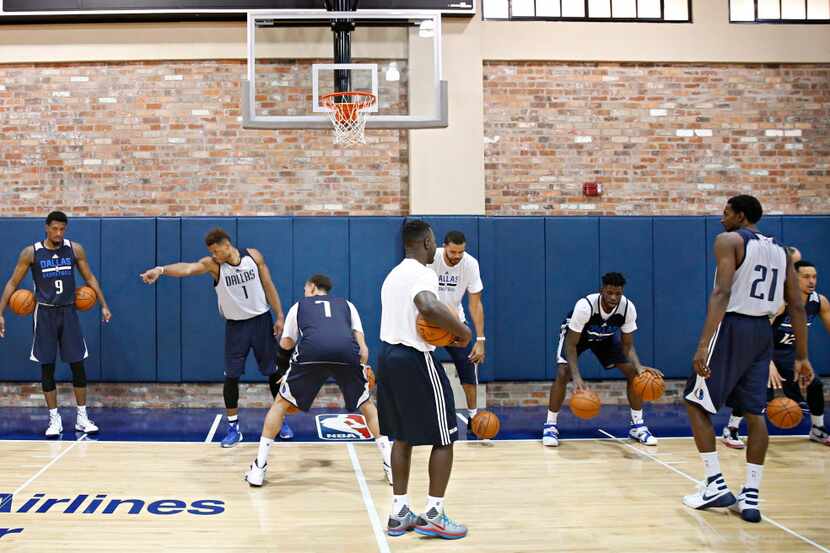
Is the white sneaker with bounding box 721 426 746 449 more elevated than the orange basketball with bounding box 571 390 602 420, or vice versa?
the orange basketball with bounding box 571 390 602 420

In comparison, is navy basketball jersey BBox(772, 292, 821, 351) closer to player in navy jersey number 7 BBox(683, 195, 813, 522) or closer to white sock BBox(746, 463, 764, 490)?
player in navy jersey number 7 BBox(683, 195, 813, 522)

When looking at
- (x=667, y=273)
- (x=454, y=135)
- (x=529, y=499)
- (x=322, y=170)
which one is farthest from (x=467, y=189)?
(x=529, y=499)

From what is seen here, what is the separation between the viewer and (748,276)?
440 cm

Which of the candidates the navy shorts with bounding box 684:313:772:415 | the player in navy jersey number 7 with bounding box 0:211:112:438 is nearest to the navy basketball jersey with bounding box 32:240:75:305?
the player in navy jersey number 7 with bounding box 0:211:112:438

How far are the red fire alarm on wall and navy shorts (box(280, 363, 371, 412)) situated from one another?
448 centimetres

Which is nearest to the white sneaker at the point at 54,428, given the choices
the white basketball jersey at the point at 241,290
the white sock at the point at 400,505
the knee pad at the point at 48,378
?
the knee pad at the point at 48,378

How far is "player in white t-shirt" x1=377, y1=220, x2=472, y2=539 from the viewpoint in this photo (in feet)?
13.4

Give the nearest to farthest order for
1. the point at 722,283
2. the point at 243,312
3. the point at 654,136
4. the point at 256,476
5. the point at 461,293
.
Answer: the point at 722,283, the point at 256,476, the point at 243,312, the point at 461,293, the point at 654,136

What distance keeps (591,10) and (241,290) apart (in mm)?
5482

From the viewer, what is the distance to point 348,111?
294 inches

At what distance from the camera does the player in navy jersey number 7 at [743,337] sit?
4.39 metres

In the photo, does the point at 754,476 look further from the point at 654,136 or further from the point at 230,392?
the point at 654,136

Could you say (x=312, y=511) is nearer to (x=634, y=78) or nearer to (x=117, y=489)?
(x=117, y=489)

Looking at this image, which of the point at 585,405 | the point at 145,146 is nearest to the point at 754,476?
the point at 585,405
